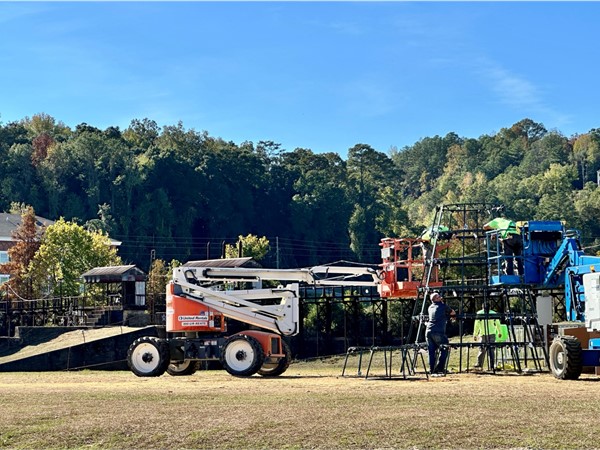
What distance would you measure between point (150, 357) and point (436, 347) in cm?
786

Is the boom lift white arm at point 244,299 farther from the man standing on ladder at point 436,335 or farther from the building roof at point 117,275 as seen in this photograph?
the building roof at point 117,275

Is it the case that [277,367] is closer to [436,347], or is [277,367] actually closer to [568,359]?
[436,347]

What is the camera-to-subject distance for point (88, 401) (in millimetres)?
21109

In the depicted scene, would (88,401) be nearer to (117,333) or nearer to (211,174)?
(117,333)

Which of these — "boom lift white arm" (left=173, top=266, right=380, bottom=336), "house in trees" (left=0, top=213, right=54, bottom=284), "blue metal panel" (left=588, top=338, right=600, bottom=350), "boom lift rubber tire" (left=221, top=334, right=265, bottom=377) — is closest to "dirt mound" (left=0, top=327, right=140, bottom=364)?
"boom lift white arm" (left=173, top=266, right=380, bottom=336)

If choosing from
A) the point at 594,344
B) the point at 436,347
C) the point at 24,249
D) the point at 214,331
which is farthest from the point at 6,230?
the point at 594,344

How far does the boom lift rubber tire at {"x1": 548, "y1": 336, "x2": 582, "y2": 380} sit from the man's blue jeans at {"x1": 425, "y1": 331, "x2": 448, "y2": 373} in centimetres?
297

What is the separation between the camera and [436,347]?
28.6 meters

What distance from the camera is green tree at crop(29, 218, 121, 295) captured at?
261 feet

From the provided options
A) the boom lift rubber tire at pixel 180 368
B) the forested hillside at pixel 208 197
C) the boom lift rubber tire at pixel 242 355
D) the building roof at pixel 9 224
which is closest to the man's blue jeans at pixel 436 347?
the boom lift rubber tire at pixel 242 355

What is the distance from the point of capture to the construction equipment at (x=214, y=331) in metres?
29.7

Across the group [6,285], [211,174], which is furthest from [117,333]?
[211,174]

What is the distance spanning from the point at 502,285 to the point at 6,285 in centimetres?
5921

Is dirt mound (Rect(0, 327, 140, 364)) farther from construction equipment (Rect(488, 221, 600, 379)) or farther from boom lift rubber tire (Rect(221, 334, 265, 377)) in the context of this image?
construction equipment (Rect(488, 221, 600, 379))
